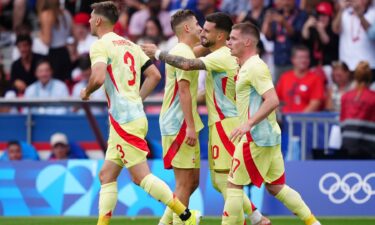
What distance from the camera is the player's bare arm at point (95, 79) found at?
468 inches

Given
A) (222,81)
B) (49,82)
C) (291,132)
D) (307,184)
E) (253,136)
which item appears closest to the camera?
(253,136)

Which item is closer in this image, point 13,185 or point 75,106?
point 13,185

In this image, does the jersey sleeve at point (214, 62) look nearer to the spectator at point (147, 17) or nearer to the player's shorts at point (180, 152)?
the player's shorts at point (180, 152)

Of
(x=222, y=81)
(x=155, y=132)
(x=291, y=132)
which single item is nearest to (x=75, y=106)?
(x=155, y=132)

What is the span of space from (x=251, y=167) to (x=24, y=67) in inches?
371

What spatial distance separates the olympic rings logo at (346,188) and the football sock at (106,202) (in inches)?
190

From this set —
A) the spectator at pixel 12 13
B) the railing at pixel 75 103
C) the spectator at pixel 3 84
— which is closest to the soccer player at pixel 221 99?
the railing at pixel 75 103

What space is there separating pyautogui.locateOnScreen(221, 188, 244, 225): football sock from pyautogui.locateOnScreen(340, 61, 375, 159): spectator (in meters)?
5.46

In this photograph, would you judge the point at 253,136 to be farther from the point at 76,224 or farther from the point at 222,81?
the point at 76,224

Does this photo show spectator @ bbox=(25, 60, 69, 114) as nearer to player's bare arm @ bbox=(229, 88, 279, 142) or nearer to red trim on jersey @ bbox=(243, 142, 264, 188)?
red trim on jersey @ bbox=(243, 142, 264, 188)

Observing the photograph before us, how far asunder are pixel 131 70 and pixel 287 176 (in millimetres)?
4664

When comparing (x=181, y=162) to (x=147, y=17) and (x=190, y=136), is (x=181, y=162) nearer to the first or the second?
(x=190, y=136)

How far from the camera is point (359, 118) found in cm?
1719

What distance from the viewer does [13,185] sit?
16.8 meters
